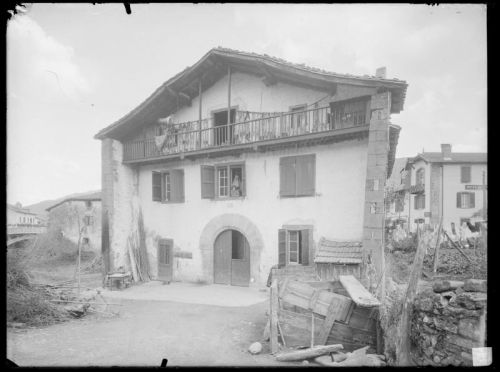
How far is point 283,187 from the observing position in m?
11.2

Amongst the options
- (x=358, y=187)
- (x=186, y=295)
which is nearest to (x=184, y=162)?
(x=186, y=295)

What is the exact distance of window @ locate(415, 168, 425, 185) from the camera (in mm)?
28166

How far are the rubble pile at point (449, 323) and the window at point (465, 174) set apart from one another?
25.2 m

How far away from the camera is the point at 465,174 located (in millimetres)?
25266

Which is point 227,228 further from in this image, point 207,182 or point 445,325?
point 445,325

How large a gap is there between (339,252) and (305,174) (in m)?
2.93

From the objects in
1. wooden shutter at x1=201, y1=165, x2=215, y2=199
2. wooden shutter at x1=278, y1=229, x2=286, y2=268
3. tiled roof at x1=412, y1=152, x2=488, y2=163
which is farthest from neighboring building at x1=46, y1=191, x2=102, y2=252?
tiled roof at x1=412, y1=152, x2=488, y2=163

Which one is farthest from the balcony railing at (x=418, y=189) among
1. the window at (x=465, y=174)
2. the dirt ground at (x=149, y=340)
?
the dirt ground at (x=149, y=340)

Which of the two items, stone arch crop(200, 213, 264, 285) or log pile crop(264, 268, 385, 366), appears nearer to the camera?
log pile crop(264, 268, 385, 366)

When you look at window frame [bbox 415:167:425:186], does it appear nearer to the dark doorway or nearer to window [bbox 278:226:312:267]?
window [bbox 278:226:312:267]

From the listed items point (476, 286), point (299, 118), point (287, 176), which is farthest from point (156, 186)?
point (476, 286)

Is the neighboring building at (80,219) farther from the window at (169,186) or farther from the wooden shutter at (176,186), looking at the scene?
the wooden shutter at (176,186)

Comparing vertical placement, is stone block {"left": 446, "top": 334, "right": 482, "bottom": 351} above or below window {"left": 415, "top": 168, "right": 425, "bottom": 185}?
below

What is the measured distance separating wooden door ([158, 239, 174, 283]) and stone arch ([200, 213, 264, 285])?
5.53ft
